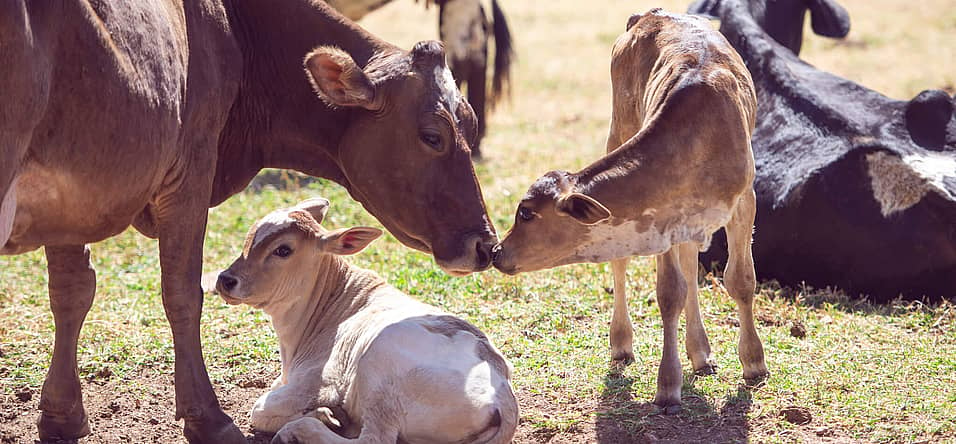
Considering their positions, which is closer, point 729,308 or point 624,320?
point 624,320

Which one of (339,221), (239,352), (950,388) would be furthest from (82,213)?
(339,221)

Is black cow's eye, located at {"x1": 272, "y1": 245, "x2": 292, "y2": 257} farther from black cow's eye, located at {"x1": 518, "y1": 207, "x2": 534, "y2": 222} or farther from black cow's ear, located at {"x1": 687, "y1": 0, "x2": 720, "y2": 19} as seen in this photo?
black cow's ear, located at {"x1": 687, "y1": 0, "x2": 720, "y2": 19}

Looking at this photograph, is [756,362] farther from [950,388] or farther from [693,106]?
[693,106]

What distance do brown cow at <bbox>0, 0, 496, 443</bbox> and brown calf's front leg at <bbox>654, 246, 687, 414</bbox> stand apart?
36.2 inches

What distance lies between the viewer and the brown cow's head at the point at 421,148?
494 centimetres

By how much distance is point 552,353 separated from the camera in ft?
20.0

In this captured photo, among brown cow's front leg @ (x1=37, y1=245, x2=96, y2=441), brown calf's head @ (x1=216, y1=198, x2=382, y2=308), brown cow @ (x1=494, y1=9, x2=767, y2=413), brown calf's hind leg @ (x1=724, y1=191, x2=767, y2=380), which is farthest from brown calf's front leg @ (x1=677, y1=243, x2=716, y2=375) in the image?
brown cow's front leg @ (x1=37, y1=245, x2=96, y2=441)

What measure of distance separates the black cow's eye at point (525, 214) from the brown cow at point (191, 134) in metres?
0.19

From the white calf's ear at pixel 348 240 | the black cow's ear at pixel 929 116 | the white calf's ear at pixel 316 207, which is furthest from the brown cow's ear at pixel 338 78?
the black cow's ear at pixel 929 116

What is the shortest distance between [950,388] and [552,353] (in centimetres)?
199

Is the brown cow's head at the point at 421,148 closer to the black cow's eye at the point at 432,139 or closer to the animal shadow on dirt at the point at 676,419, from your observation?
Answer: the black cow's eye at the point at 432,139

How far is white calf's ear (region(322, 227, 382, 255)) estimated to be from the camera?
509 cm

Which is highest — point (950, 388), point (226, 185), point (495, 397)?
point (226, 185)

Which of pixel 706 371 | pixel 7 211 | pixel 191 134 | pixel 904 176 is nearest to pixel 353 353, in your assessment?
pixel 191 134
